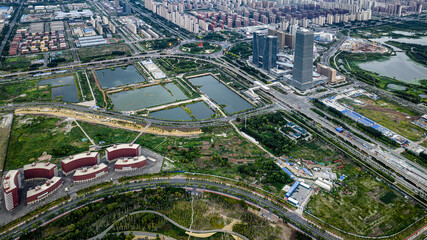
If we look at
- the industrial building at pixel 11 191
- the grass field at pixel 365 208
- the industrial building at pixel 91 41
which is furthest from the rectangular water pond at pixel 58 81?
the grass field at pixel 365 208

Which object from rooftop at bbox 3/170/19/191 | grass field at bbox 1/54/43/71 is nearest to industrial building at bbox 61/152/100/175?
rooftop at bbox 3/170/19/191

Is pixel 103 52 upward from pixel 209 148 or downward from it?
upward

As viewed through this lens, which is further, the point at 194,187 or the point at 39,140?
the point at 39,140

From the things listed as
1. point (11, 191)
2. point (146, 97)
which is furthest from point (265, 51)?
point (11, 191)

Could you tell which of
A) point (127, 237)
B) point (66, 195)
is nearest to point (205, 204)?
point (127, 237)

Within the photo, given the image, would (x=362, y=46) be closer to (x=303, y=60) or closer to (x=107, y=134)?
(x=303, y=60)
